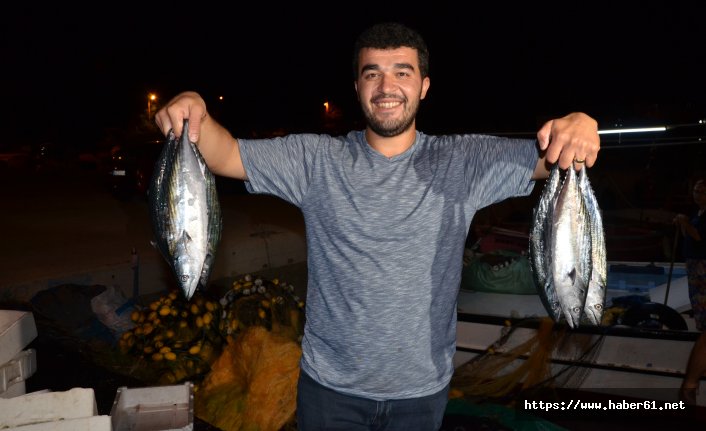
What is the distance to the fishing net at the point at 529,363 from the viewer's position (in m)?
5.45

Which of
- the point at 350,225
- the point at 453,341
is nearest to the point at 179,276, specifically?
the point at 350,225

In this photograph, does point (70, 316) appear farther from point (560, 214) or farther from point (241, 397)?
point (560, 214)

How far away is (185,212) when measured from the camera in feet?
7.36

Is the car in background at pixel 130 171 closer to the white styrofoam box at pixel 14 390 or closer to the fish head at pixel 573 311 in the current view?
the white styrofoam box at pixel 14 390

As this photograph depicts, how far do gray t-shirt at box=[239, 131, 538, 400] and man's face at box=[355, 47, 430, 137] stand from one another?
0.58 feet

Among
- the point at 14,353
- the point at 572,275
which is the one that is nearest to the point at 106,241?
the point at 14,353

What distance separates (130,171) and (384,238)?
14042 millimetres

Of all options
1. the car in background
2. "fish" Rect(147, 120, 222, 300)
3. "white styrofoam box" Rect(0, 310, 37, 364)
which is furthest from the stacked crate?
the car in background

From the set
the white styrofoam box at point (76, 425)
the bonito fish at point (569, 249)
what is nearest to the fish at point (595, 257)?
the bonito fish at point (569, 249)

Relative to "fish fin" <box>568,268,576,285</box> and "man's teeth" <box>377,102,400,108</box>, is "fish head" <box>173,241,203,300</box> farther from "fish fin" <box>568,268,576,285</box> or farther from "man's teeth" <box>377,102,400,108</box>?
"fish fin" <box>568,268,576,285</box>

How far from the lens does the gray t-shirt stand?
246 cm

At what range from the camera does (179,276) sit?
7.37 feet

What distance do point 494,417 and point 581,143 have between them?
296 centimetres

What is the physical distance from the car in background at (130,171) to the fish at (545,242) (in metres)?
13.7
